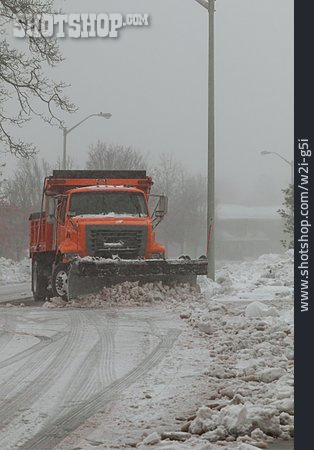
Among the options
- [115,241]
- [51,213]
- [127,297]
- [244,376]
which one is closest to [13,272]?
[51,213]

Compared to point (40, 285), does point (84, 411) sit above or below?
above

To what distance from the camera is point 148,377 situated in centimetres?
788

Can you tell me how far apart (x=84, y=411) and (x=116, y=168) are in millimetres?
36831

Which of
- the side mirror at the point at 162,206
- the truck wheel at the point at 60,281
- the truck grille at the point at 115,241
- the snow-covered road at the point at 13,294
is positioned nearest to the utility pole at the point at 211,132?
the side mirror at the point at 162,206

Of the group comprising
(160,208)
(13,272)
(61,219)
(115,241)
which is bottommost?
(13,272)

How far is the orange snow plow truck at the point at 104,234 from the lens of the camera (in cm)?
1588

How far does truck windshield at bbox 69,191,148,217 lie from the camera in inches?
679

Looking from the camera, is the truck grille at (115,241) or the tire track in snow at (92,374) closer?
the tire track in snow at (92,374)

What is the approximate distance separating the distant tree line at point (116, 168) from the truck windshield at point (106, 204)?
20291 mm

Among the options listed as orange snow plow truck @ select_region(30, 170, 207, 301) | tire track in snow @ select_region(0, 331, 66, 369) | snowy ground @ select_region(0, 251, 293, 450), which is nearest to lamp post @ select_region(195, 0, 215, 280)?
orange snow plow truck @ select_region(30, 170, 207, 301)

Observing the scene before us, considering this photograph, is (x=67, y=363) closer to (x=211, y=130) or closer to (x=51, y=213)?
(x=51, y=213)

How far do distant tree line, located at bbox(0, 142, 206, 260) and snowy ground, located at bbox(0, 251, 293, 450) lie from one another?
25779 millimetres

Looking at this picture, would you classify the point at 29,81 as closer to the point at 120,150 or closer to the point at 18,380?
the point at 18,380

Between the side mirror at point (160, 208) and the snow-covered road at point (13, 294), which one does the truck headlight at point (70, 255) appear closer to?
the side mirror at point (160, 208)
